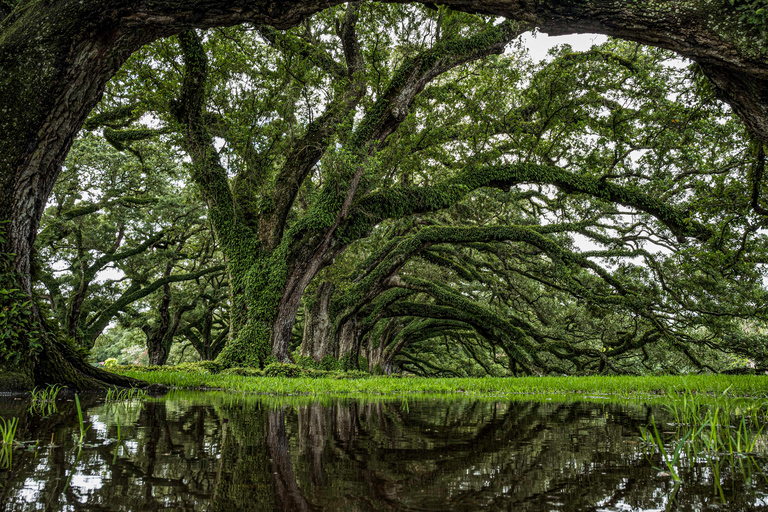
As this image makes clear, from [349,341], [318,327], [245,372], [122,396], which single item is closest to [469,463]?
[122,396]

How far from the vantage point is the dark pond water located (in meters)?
1.44

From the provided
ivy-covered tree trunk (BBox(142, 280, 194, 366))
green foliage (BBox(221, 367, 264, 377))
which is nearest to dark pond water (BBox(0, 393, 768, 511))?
green foliage (BBox(221, 367, 264, 377))

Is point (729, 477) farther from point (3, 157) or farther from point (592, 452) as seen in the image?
point (3, 157)

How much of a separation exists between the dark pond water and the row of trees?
3.80 metres

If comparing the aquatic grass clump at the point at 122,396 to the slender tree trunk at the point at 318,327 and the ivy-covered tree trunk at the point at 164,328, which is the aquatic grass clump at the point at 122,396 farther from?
the ivy-covered tree trunk at the point at 164,328

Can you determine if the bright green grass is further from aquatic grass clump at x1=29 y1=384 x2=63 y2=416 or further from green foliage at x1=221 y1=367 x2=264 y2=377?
aquatic grass clump at x1=29 y1=384 x2=63 y2=416

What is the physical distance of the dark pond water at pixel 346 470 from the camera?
1.44 metres

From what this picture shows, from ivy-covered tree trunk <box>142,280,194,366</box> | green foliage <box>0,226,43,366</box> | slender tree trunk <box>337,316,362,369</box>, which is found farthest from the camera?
ivy-covered tree trunk <box>142,280,194,366</box>

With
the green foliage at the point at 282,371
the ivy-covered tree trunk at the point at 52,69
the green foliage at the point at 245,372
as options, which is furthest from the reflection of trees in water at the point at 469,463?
the green foliage at the point at 282,371

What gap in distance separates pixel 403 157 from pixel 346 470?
10.5m

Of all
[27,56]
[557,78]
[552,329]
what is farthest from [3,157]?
[552,329]

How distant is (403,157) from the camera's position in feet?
38.2

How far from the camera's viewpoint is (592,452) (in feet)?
7.52

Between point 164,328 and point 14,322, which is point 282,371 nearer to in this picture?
point 14,322
